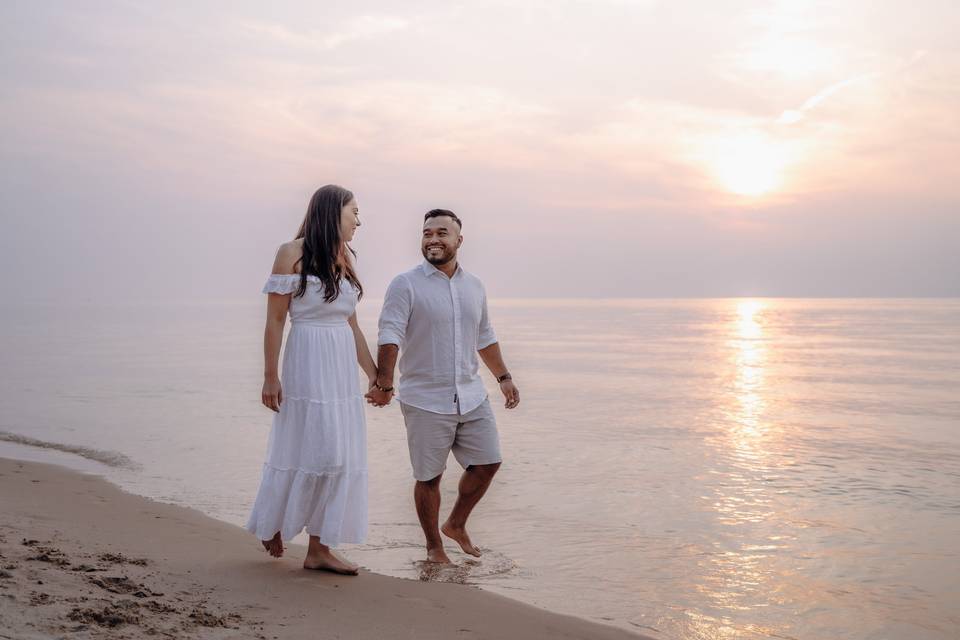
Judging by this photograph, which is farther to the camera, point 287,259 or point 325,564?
point 325,564

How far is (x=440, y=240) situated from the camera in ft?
18.1

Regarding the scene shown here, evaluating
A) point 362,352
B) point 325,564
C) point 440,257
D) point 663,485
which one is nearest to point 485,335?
point 440,257

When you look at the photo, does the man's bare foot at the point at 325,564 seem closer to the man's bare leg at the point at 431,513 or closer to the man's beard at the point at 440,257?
the man's bare leg at the point at 431,513

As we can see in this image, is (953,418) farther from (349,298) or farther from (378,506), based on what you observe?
(349,298)

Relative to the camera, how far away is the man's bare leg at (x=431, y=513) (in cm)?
566

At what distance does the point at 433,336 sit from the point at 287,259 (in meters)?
1.25

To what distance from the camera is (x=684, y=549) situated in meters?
6.55

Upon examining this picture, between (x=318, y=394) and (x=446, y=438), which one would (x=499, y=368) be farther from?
(x=318, y=394)

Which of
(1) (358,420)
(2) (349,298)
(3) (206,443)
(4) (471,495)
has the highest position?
(2) (349,298)

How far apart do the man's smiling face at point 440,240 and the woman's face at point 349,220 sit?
0.71m

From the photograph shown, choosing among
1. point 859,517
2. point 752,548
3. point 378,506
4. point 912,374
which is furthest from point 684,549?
point 912,374

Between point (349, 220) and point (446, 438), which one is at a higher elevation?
point (349, 220)

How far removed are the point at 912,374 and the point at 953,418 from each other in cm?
1047

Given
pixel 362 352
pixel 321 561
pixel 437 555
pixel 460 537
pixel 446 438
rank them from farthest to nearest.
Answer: pixel 460 537
pixel 437 555
pixel 446 438
pixel 362 352
pixel 321 561
